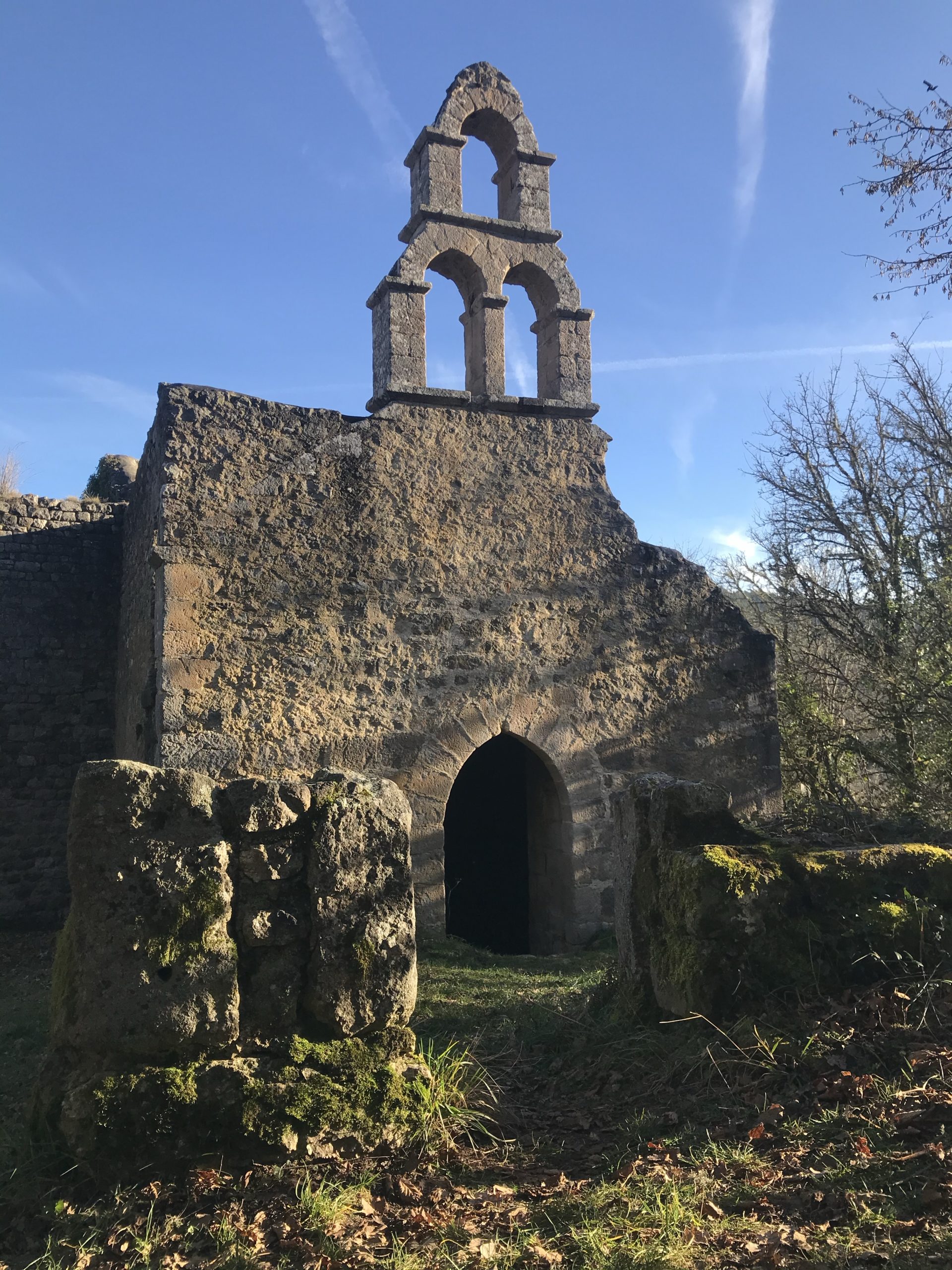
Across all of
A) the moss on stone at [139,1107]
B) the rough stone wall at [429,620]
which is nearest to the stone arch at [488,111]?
the rough stone wall at [429,620]

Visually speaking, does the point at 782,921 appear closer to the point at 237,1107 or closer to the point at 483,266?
the point at 237,1107

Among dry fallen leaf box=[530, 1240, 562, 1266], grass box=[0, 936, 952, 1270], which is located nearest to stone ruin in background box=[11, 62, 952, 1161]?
grass box=[0, 936, 952, 1270]

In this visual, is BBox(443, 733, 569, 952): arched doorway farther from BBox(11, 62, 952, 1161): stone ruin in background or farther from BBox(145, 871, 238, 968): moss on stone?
BBox(145, 871, 238, 968): moss on stone

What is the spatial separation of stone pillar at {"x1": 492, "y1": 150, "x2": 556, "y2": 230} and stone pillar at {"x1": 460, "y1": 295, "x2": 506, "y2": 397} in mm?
861

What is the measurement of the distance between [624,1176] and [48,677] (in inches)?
335

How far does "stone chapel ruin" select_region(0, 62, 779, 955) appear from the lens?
681cm

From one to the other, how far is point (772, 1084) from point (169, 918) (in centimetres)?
226

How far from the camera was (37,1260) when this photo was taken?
2.59 metres

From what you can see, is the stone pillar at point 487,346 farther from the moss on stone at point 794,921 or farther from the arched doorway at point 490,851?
the moss on stone at point 794,921

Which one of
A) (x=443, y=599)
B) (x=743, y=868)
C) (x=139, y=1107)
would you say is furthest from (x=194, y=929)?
(x=443, y=599)

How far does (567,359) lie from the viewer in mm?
8352

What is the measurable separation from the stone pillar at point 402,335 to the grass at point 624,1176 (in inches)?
211

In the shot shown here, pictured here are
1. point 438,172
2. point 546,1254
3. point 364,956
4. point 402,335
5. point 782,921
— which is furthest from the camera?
point 438,172

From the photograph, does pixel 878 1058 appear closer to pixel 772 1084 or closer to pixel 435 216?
pixel 772 1084
